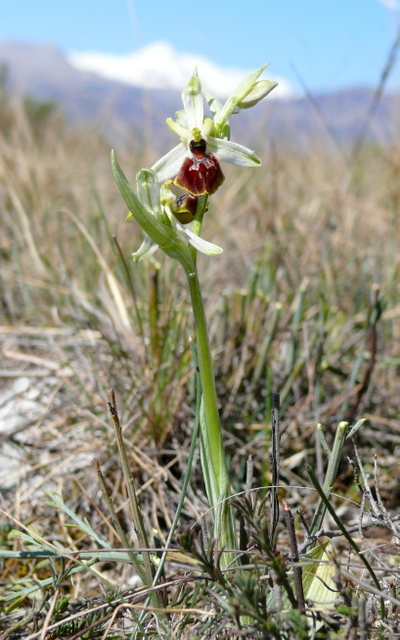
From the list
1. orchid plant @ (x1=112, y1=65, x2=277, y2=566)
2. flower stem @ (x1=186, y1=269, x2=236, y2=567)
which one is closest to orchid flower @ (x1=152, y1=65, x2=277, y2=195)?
orchid plant @ (x1=112, y1=65, x2=277, y2=566)

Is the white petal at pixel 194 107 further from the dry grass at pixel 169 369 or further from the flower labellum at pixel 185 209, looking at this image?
the dry grass at pixel 169 369

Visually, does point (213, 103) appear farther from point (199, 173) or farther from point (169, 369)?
point (169, 369)

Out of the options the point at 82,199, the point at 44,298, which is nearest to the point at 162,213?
the point at 44,298

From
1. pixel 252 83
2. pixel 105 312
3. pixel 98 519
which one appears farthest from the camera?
pixel 105 312

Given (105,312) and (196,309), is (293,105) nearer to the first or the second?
(105,312)

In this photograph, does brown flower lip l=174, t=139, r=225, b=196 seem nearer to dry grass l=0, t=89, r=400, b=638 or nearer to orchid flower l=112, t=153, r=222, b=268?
orchid flower l=112, t=153, r=222, b=268

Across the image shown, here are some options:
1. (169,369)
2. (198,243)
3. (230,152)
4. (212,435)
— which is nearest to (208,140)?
(230,152)
